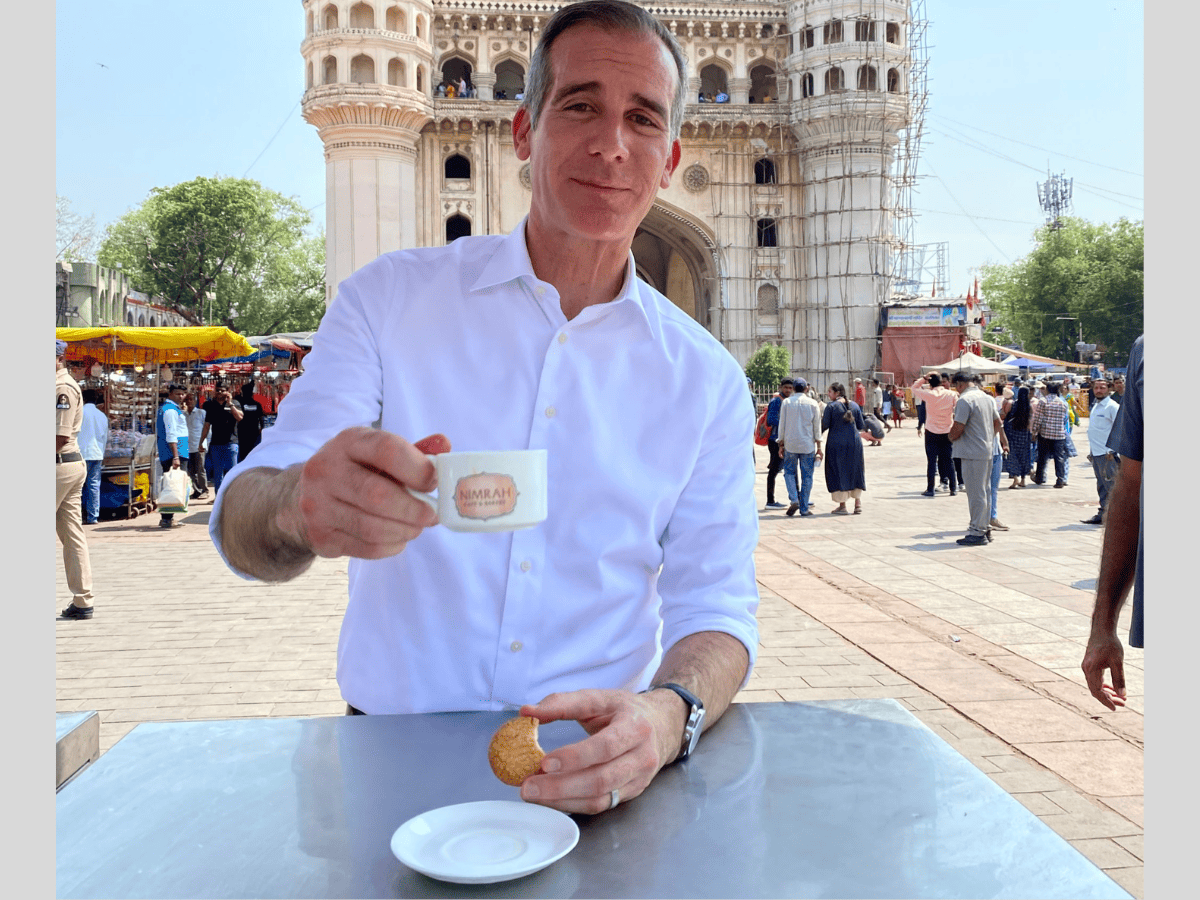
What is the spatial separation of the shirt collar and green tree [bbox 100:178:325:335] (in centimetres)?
4267

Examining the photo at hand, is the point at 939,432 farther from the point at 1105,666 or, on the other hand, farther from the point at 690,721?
the point at 690,721

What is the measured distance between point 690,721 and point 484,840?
1.25 feet

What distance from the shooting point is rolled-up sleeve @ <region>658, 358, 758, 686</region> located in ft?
5.42

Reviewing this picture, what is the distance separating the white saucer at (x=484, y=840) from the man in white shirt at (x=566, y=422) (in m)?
0.39

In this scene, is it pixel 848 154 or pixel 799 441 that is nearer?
pixel 799 441

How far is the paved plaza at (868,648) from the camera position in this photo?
142 inches

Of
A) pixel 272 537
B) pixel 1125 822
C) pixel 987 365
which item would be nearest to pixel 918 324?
pixel 987 365

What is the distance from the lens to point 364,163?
105 ft

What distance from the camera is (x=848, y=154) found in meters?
34.1

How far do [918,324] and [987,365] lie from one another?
5536 mm

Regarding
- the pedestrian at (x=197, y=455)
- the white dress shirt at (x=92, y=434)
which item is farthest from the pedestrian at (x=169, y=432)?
the white dress shirt at (x=92, y=434)

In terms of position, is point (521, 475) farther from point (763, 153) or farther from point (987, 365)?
point (763, 153)

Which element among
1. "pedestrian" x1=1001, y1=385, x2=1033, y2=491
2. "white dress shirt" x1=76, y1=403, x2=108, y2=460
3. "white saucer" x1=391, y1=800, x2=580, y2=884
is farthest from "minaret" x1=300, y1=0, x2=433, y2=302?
"white saucer" x1=391, y1=800, x2=580, y2=884

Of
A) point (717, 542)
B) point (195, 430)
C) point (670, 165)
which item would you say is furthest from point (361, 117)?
point (717, 542)
